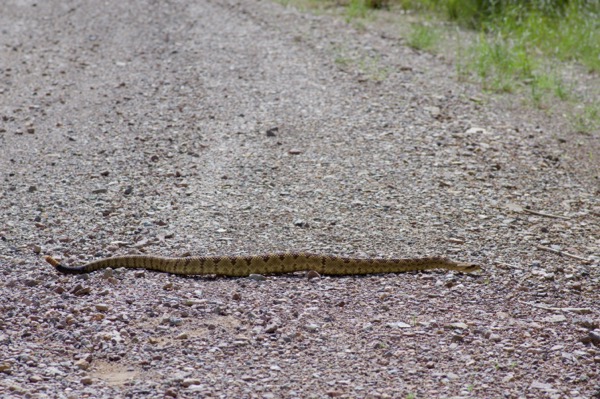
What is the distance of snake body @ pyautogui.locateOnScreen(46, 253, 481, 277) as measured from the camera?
7270 millimetres

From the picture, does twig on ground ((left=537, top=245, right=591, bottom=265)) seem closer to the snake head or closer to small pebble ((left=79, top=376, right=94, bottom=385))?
the snake head

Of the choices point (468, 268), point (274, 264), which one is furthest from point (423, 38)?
point (274, 264)

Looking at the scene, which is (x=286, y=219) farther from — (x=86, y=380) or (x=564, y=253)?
(x=86, y=380)

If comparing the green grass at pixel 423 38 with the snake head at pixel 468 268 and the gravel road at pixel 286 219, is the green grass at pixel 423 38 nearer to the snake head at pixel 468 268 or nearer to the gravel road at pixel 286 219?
the gravel road at pixel 286 219

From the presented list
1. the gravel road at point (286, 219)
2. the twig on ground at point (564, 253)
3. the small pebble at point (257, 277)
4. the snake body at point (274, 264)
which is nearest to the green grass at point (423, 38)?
the gravel road at point (286, 219)

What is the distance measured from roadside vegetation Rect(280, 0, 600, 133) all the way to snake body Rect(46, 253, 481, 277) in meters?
5.22

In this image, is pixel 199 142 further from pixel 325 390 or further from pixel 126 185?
pixel 325 390

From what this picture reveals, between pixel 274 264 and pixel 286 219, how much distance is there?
1170mm

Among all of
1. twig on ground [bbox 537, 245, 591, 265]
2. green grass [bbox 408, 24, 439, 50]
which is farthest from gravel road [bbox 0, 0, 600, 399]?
green grass [bbox 408, 24, 439, 50]

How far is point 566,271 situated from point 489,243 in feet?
2.60

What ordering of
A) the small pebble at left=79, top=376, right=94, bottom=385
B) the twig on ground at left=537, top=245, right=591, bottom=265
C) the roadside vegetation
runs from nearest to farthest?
the small pebble at left=79, top=376, right=94, bottom=385 < the twig on ground at left=537, top=245, right=591, bottom=265 < the roadside vegetation

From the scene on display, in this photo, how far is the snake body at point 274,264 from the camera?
7.27 m

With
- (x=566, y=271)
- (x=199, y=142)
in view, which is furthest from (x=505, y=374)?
(x=199, y=142)

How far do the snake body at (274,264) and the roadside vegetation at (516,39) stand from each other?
17.1 feet
